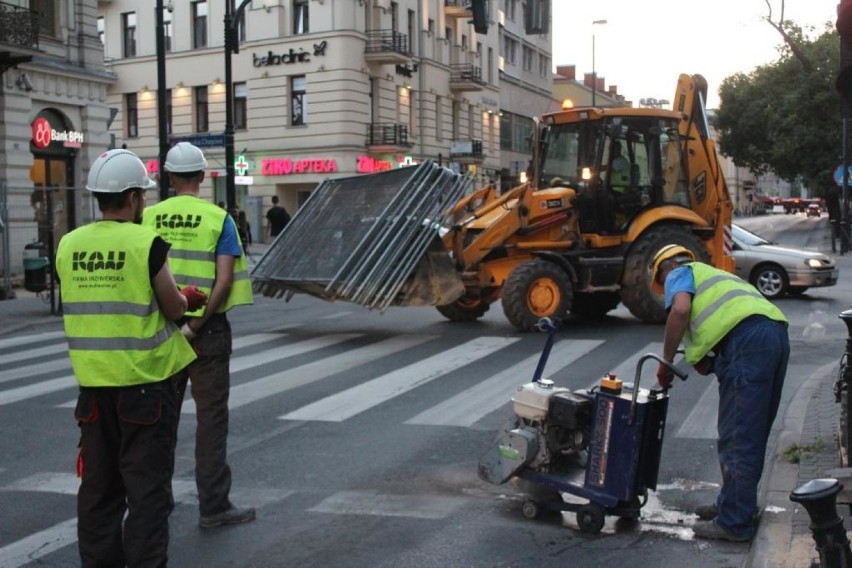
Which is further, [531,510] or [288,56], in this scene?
[288,56]

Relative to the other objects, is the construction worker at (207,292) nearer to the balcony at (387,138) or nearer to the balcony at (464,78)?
the balcony at (387,138)

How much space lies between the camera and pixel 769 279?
1872cm

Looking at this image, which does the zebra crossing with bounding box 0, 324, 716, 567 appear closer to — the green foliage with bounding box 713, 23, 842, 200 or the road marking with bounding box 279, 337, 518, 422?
the road marking with bounding box 279, 337, 518, 422

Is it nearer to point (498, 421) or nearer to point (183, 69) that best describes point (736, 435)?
point (498, 421)

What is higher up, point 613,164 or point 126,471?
point 613,164

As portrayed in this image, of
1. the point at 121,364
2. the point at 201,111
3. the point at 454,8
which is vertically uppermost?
the point at 454,8

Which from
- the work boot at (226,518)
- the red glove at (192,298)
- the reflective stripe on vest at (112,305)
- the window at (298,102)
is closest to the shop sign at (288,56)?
the window at (298,102)

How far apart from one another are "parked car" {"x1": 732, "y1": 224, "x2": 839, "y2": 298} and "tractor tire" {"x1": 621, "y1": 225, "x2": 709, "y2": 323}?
4.20 meters

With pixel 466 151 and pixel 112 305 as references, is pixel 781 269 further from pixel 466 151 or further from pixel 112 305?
pixel 466 151

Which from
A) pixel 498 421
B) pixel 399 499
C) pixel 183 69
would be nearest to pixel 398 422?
pixel 498 421

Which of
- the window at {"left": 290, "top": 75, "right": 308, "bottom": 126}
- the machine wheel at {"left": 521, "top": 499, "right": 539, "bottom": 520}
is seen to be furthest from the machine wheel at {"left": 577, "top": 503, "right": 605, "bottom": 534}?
the window at {"left": 290, "top": 75, "right": 308, "bottom": 126}

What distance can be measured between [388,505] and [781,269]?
46.1 ft

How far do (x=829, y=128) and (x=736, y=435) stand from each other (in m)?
43.1

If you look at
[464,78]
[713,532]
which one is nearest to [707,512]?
[713,532]
